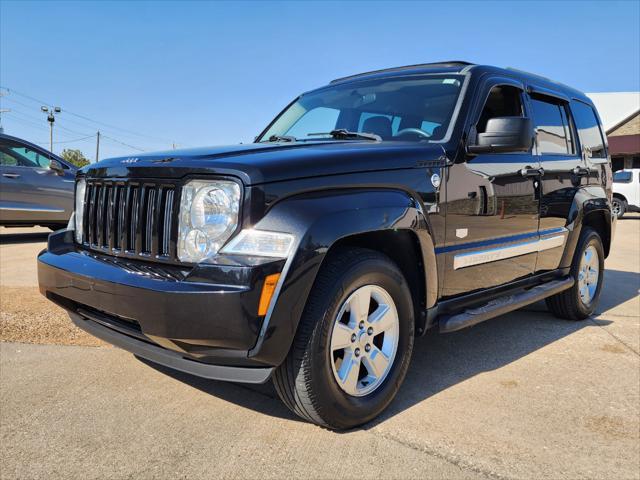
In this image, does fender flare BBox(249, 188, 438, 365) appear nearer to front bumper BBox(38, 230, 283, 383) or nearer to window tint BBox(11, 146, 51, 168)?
front bumper BBox(38, 230, 283, 383)

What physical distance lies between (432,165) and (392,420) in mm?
1366

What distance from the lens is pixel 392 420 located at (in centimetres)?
262

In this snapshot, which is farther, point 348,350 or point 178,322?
point 348,350

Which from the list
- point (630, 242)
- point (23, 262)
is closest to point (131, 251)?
point (23, 262)

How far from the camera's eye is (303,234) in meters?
2.13

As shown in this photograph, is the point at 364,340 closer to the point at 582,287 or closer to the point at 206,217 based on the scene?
the point at 206,217

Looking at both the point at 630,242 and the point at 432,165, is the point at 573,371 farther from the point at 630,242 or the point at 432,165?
the point at 630,242

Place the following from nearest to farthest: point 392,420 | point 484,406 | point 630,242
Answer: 1. point 392,420
2. point 484,406
3. point 630,242

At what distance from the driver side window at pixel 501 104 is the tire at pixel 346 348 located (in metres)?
1.45

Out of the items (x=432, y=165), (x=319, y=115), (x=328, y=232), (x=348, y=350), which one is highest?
(x=319, y=115)

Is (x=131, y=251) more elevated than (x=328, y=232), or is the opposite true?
(x=328, y=232)

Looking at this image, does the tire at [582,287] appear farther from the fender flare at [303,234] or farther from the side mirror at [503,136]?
the fender flare at [303,234]

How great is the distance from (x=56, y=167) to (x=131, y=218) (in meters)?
6.95

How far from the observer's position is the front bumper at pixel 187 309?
203 centimetres
